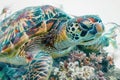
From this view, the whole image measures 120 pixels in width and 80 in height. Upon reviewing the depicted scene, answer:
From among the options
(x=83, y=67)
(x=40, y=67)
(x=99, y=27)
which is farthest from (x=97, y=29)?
(x=40, y=67)

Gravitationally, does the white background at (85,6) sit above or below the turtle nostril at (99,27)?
below

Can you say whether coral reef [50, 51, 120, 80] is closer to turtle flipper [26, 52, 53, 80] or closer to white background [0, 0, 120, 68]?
turtle flipper [26, 52, 53, 80]

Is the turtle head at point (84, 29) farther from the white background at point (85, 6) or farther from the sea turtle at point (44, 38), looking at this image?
the white background at point (85, 6)

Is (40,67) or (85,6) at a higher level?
(85,6)

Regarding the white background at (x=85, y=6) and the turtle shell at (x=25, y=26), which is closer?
the turtle shell at (x=25, y=26)

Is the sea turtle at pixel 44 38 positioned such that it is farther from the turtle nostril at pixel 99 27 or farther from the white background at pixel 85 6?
the white background at pixel 85 6

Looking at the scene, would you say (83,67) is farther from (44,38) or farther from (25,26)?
(25,26)

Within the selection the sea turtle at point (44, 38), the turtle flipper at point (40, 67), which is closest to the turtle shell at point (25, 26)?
the sea turtle at point (44, 38)
